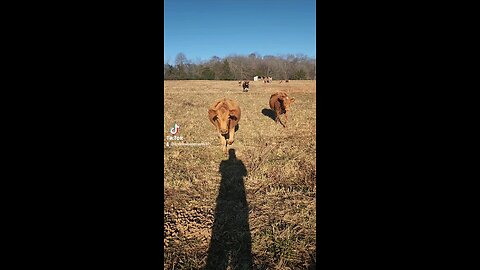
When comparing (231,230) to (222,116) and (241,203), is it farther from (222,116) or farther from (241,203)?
(222,116)

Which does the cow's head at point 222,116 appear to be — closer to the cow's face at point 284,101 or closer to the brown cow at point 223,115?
the brown cow at point 223,115

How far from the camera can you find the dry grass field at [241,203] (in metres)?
3.25

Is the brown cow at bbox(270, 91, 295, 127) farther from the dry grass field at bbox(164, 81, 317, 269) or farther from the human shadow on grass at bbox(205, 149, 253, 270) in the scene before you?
the human shadow on grass at bbox(205, 149, 253, 270)

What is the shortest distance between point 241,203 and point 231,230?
83 cm

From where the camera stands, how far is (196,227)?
12.8ft

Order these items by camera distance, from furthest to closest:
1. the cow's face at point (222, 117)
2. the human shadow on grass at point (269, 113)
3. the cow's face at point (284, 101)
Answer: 1. the human shadow on grass at point (269, 113)
2. the cow's face at point (284, 101)
3. the cow's face at point (222, 117)

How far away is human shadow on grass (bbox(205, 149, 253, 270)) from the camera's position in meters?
3.18

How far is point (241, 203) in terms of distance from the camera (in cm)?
459

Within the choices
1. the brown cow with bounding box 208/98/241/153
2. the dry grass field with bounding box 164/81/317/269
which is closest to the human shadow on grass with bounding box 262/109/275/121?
the dry grass field with bounding box 164/81/317/269

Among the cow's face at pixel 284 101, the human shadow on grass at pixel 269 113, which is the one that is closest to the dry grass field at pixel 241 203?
the cow's face at pixel 284 101

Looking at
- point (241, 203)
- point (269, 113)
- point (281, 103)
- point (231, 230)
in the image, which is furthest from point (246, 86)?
point (231, 230)
